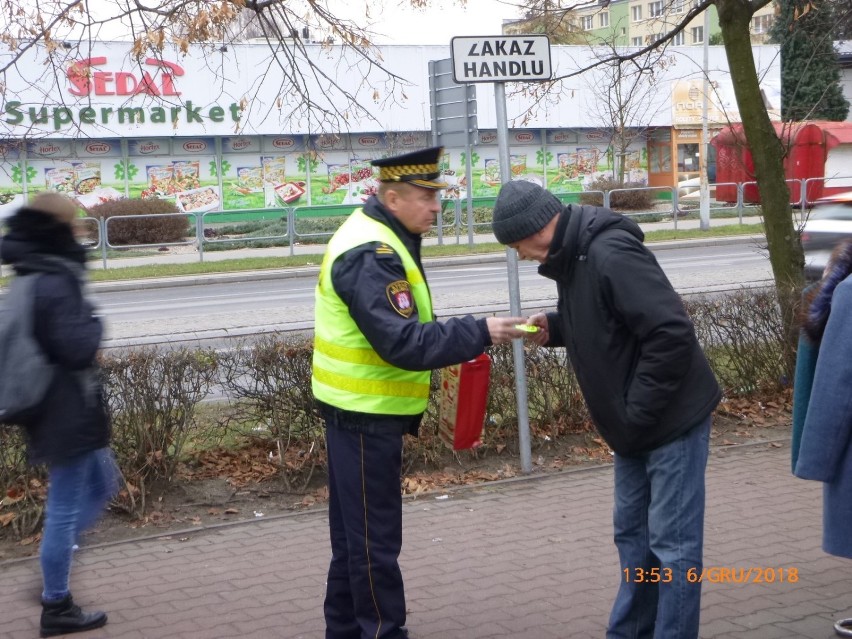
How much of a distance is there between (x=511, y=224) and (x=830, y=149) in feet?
115

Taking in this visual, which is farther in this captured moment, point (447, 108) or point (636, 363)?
point (447, 108)

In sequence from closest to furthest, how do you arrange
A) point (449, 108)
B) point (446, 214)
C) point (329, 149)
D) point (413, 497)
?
1. point (413, 497)
2. point (449, 108)
3. point (329, 149)
4. point (446, 214)

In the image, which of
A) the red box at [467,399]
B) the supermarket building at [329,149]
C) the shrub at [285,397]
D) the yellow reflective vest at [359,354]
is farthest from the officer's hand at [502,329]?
the supermarket building at [329,149]

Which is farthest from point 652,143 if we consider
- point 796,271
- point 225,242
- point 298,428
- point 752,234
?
point 298,428

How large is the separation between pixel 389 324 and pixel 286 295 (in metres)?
15.0

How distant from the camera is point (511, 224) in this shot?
3.58 metres

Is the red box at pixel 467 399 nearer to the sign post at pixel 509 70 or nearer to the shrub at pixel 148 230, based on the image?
the sign post at pixel 509 70

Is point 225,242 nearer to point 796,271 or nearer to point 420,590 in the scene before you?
point 796,271

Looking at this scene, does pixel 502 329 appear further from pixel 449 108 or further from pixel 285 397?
pixel 449 108

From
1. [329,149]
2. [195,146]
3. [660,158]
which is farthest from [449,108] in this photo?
[660,158]

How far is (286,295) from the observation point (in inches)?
726

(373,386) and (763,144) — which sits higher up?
(763,144)

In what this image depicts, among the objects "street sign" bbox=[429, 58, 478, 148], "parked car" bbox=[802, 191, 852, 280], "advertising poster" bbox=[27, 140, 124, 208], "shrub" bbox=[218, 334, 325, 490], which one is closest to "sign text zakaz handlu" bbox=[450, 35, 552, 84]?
"shrub" bbox=[218, 334, 325, 490]

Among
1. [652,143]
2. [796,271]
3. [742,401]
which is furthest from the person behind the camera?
[652,143]
